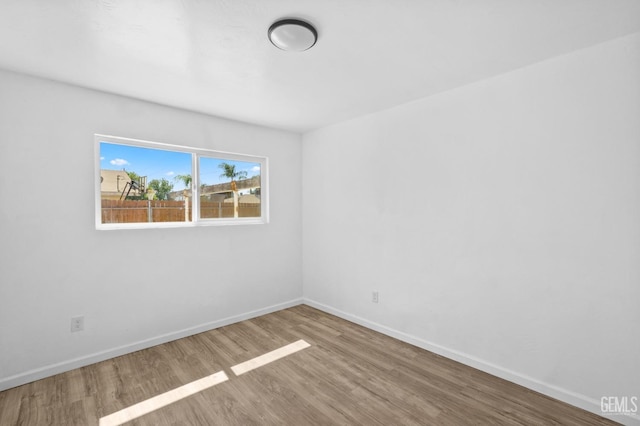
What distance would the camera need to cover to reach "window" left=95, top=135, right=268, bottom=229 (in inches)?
111

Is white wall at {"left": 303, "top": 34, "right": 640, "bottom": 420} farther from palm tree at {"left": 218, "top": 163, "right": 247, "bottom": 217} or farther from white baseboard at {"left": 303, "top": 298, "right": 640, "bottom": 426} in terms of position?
palm tree at {"left": 218, "top": 163, "right": 247, "bottom": 217}

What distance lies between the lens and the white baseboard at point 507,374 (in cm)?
195

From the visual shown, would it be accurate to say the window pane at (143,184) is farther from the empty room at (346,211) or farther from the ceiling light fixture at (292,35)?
the ceiling light fixture at (292,35)

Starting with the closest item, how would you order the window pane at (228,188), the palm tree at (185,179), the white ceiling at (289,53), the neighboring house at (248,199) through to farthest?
1. the white ceiling at (289,53)
2. the palm tree at (185,179)
3. the window pane at (228,188)
4. the neighboring house at (248,199)

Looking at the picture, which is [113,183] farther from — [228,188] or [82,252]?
[228,188]

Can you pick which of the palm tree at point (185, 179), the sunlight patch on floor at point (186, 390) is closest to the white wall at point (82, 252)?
the palm tree at point (185, 179)

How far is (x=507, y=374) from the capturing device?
7.65ft

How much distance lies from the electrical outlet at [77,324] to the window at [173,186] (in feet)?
2.68

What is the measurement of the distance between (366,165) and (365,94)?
85 centimetres

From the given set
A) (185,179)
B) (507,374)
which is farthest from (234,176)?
(507,374)

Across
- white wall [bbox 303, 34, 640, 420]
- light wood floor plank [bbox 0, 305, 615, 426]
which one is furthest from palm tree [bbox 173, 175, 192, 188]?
white wall [bbox 303, 34, 640, 420]

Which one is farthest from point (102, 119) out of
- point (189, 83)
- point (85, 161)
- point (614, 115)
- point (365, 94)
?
point (614, 115)

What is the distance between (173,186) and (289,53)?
1993mm

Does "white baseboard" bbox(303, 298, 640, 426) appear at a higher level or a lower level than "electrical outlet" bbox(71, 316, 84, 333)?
lower
